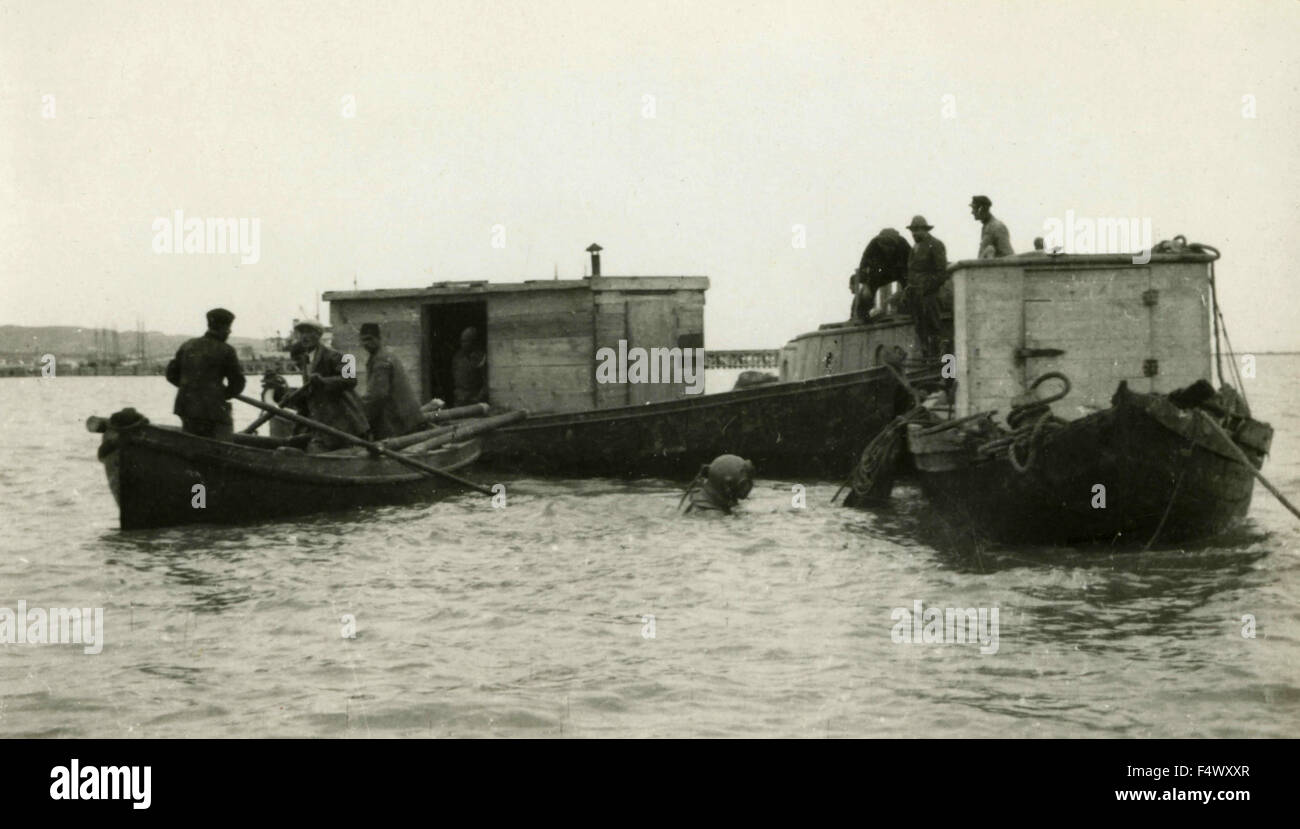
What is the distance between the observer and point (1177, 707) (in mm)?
6508

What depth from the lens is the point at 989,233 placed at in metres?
14.0

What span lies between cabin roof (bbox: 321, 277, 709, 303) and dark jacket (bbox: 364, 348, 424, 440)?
12.8 ft

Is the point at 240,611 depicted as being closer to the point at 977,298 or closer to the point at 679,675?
the point at 679,675

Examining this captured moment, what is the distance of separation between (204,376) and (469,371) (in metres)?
7.88

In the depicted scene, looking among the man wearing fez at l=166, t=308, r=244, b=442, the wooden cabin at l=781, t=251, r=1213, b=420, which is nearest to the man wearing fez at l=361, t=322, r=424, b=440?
the man wearing fez at l=166, t=308, r=244, b=442

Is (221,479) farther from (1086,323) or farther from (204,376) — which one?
(1086,323)

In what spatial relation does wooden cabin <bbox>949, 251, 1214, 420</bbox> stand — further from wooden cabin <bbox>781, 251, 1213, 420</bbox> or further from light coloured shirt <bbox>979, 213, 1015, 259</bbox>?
light coloured shirt <bbox>979, 213, 1015, 259</bbox>

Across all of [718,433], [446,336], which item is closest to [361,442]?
[718,433]

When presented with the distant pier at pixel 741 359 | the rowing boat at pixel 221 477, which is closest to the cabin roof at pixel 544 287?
the rowing boat at pixel 221 477

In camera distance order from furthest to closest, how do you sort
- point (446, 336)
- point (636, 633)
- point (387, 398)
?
point (446, 336)
point (387, 398)
point (636, 633)

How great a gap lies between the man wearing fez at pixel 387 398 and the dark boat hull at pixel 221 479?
124 cm

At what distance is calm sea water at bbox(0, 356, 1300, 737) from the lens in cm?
655

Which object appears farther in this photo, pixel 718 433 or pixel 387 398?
pixel 718 433

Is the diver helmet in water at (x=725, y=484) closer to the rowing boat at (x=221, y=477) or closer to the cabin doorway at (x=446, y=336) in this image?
the rowing boat at (x=221, y=477)
